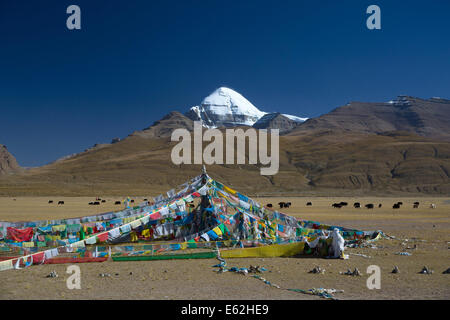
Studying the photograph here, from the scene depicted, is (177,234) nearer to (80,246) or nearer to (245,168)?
(80,246)

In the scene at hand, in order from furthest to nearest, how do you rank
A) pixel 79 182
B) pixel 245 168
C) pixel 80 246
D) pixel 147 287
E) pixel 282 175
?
pixel 245 168 < pixel 282 175 < pixel 79 182 < pixel 80 246 < pixel 147 287

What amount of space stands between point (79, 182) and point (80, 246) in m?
116

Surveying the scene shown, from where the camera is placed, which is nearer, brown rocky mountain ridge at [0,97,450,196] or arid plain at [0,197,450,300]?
arid plain at [0,197,450,300]

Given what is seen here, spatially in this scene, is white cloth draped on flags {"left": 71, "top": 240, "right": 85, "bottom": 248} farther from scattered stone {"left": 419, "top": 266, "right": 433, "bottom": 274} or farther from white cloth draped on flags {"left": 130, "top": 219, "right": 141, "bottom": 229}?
scattered stone {"left": 419, "top": 266, "right": 433, "bottom": 274}

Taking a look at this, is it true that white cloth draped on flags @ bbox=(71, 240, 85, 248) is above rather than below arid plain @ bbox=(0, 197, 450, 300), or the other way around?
above

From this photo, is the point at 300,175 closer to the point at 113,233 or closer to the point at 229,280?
the point at 113,233

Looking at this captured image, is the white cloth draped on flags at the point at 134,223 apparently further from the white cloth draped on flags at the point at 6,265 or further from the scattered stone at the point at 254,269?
the scattered stone at the point at 254,269

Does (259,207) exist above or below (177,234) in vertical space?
above

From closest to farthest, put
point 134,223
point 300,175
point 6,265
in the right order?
point 6,265 < point 134,223 < point 300,175

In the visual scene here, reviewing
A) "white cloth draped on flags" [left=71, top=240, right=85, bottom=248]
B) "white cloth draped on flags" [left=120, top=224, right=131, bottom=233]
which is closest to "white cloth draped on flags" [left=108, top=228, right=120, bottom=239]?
"white cloth draped on flags" [left=120, top=224, right=131, bottom=233]

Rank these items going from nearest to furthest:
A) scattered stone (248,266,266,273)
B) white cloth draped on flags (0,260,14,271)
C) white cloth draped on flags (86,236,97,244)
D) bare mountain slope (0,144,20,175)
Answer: scattered stone (248,266,266,273)
white cloth draped on flags (0,260,14,271)
white cloth draped on flags (86,236,97,244)
bare mountain slope (0,144,20,175)

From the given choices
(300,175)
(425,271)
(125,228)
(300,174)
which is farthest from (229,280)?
(300,174)
